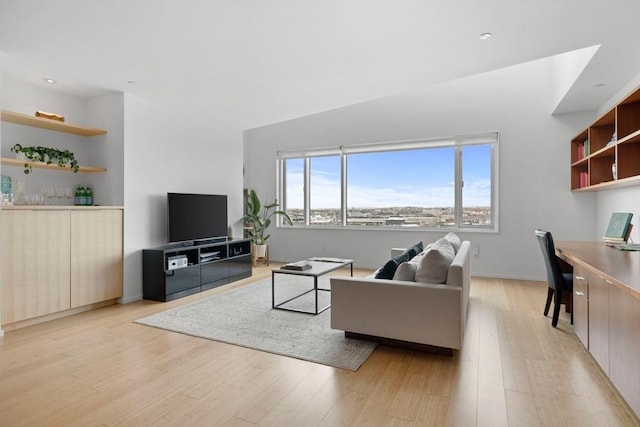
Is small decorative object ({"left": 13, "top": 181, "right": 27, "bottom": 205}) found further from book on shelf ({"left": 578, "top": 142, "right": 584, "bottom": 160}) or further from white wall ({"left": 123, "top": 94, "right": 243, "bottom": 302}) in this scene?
book on shelf ({"left": 578, "top": 142, "right": 584, "bottom": 160})

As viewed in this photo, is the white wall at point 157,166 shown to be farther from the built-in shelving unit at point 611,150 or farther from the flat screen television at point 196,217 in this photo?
the built-in shelving unit at point 611,150

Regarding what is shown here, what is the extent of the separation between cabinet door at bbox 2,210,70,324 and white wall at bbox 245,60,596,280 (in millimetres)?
4280

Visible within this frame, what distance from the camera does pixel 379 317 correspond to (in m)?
2.72

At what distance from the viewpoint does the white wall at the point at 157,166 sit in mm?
4168

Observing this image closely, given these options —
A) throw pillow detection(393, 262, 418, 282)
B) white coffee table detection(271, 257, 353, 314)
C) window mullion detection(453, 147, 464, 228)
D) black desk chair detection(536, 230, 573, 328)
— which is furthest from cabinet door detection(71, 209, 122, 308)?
window mullion detection(453, 147, 464, 228)

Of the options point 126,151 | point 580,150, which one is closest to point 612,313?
point 580,150

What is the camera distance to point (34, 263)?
329 centimetres

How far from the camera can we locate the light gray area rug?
2.66 meters

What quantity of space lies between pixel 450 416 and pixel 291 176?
226 inches

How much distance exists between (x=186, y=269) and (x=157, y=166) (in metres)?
1.36

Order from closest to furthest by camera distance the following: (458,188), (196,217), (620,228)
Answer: (620,228) < (196,217) < (458,188)

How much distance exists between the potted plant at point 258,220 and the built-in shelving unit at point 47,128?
9.36 feet

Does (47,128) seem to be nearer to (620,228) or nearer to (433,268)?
(433,268)

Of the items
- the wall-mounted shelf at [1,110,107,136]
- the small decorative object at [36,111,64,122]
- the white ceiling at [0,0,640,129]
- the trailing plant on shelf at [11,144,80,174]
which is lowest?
the trailing plant on shelf at [11,144,80,174]
